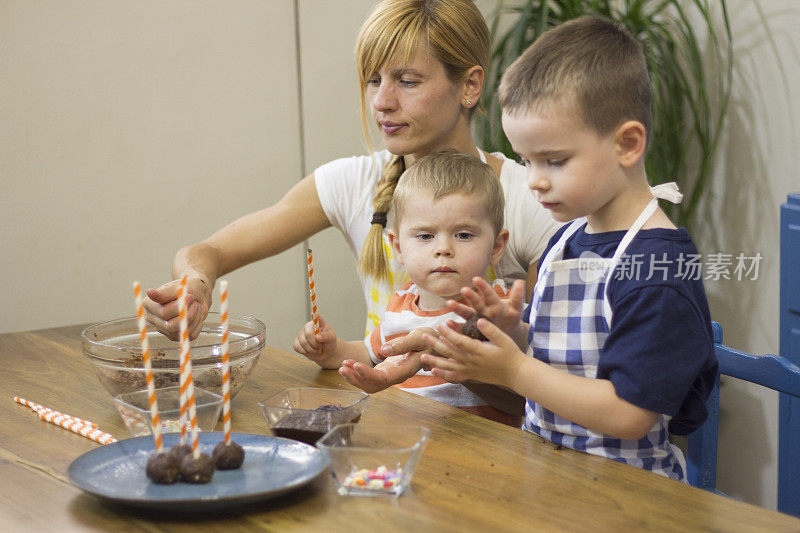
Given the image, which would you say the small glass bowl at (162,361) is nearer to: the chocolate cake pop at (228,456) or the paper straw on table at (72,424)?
the paper straw on table at (72,424)

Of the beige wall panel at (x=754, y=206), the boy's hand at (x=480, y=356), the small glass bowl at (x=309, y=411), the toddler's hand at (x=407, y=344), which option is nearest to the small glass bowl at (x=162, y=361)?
the small glass bowl at (x=309, y=411)

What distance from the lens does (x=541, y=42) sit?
1.45m

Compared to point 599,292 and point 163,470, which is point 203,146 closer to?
point 599,292

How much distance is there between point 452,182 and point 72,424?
0.81 meters

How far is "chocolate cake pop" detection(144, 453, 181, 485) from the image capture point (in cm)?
108

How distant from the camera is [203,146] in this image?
327 cm

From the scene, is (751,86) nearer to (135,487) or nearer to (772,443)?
(772,443)

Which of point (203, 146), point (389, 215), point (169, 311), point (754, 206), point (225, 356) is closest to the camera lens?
point (225, 356)

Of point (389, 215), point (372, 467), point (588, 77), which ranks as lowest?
point (372, 467)

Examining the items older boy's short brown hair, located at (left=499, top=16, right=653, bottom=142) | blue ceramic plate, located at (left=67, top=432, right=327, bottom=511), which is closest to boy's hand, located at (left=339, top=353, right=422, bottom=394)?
blue ceramic plate, located at (left=67, top=432, right=327, bottom=511)

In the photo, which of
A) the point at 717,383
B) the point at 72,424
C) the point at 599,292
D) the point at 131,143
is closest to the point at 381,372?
the point at 599,292

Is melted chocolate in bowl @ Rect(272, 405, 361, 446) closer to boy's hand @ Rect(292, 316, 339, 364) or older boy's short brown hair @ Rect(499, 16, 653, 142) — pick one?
boy's hand @ Rect(292, 316, 339, 364)

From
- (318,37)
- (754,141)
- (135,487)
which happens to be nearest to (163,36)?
(318,37)

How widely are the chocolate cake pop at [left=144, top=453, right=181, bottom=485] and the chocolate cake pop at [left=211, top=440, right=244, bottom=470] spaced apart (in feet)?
0.18
